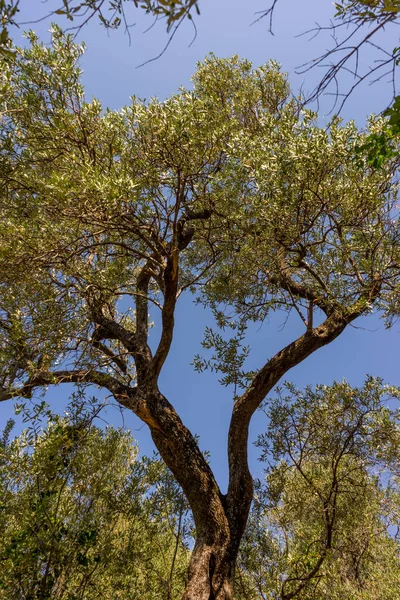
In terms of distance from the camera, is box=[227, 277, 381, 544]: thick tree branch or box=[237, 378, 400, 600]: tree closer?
box=[227, 277, 381, 544]: thick tree branch

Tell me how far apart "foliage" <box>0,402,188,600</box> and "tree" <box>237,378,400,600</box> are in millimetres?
1847

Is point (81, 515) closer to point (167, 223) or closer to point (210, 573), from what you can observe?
point (210, 573)

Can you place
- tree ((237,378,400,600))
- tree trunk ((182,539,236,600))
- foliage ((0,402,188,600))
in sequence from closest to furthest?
tree trunk ((182,539,236,600)), foliage ((0,402,188,600)), tree ((237,378,400,600))

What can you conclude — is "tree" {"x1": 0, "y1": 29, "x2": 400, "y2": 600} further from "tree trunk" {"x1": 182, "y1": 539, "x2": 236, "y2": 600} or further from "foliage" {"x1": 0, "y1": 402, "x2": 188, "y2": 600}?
"foliage" {"x1": 0, "y1": 402, "x2": 188, "y2": 600}

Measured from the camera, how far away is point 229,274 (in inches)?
327

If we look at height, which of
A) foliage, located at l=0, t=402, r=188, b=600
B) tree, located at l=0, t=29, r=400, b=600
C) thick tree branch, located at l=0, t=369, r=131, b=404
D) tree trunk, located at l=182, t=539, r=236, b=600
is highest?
tree, located at l=0, t=29, r=400, b=600

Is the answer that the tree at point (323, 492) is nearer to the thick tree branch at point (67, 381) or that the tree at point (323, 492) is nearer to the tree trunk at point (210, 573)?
the tree trunk at point (210, 573)

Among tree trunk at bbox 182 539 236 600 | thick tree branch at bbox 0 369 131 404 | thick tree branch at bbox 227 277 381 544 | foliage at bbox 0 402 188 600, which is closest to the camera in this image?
tree trunk at bbox 182 539 236 600

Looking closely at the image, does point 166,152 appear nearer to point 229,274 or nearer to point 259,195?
point 259,195

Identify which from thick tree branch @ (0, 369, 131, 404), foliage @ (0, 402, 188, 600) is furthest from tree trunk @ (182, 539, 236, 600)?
thick tree branch @ (0, 369, 131, 404)

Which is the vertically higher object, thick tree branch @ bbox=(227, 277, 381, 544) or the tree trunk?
thick tree branch @ bbox=(227, 277, 381, 544)

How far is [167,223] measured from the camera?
6961mm

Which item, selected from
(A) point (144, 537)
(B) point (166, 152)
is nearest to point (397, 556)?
(A) point (144, 537)

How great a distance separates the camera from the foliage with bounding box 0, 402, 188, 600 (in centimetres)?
559
